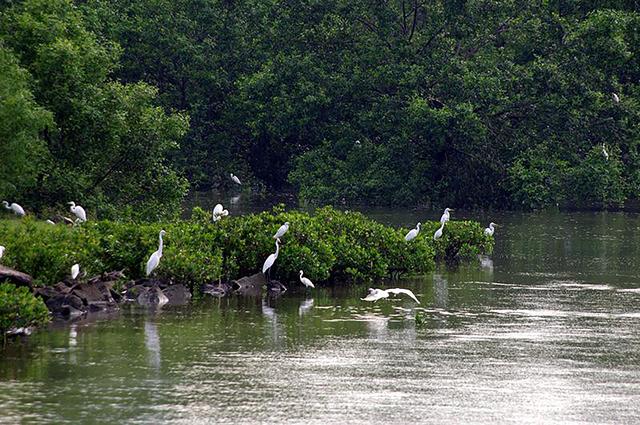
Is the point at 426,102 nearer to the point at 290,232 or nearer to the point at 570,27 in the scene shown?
the point at 570,27

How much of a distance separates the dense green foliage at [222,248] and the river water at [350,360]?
0.87 m

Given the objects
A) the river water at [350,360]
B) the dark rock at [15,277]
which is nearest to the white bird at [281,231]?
the river water at [350,360]

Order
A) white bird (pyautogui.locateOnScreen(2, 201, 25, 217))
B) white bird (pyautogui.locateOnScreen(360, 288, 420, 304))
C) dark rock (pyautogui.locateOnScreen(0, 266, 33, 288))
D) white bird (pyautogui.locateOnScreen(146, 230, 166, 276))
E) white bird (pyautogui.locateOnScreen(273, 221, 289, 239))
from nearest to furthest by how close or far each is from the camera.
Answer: dark rock (pyautogui.locateOnScreen(0, 266, 33, 288))
white bird (pyautogui.locateOnScreen(146, 230, 166, 276))
white bird (pyautogui.locateOnScreen(360, 288, 420, 304))
white bird (pyautogui.locateOnScreen(273, 221, 289, 239))
white bird (pyautogui.locateOnScreen(2, 201, 25, 217))

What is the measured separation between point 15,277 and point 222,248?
23.2ft

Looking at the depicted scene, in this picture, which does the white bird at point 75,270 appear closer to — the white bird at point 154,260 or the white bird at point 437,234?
the white bird at point 154,260

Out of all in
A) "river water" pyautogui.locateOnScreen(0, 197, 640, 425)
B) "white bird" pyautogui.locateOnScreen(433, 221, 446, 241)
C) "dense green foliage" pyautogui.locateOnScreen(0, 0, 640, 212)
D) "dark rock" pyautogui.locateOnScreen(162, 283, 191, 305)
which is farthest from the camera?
"dense green foliage" pyautogui.locateOnScreen(0, 0, 640, 212)

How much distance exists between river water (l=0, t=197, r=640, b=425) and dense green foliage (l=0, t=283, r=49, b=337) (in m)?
0.35

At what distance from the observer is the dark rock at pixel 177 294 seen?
25.7m

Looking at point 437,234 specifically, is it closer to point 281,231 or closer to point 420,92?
point 281,231

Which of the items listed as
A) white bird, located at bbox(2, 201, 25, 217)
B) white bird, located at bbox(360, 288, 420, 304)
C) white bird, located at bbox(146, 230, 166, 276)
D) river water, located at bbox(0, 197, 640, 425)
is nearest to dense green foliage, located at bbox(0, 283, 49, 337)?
river water, located at bbox(0, 197, 640, 425)

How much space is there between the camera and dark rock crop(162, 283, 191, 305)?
25.7m

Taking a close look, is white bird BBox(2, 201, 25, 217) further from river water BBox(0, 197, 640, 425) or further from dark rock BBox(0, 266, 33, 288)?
dark rock BBox(0, 266, 33, 288)

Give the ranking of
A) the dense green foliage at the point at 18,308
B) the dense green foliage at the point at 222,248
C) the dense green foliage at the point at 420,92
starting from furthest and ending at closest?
1. the dense green foliage at the point at 420,92
2. the dense green foliage at the point at 222,248
3. the dense green foliage at the point at 18,308

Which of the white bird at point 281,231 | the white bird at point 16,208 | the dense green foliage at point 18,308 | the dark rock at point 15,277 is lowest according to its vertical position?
the dense green foliage at point 18,308
